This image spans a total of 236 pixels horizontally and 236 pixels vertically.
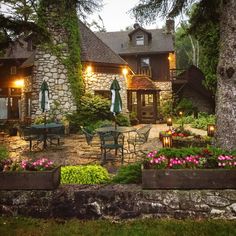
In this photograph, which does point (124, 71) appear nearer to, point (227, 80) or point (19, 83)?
point (19, 83)

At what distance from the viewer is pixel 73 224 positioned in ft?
13.1

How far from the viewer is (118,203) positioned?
166 inches

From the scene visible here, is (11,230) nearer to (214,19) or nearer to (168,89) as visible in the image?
(214,19)

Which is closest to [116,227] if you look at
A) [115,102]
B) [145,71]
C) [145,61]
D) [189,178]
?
[189,178]

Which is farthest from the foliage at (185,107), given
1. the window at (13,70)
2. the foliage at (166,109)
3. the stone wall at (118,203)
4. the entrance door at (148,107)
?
the stone wall at (118,203)

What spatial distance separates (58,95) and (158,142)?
7093 mm

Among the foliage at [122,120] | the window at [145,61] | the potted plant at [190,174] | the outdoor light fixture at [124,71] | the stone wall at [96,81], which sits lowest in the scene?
the potted plant at [190,174]

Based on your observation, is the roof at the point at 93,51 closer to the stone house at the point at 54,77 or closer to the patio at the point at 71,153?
the stone house at the point at 54,77

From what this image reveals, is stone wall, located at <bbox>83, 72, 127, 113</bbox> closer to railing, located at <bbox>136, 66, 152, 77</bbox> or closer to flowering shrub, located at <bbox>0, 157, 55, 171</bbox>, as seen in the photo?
railing, located at <bbox>136, 66, 152, 77</bbox>

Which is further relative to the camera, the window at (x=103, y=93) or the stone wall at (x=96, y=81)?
the window at (x=103, y=93)

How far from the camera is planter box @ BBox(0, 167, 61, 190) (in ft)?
14.1

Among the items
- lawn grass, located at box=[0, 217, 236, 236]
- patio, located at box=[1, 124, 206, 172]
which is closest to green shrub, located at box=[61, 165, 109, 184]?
lawn grass, located at box=[0, 217, 236, 236]

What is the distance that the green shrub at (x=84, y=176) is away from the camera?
495 cm

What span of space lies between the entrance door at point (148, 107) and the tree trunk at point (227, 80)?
595 inches
